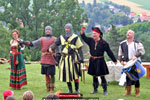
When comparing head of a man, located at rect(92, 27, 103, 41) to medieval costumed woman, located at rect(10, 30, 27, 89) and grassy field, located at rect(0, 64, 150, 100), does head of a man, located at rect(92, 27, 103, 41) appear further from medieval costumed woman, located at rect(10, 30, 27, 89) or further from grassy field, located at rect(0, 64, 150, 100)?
medieval costumed woman, located at rect(10, 30, 27, 89)

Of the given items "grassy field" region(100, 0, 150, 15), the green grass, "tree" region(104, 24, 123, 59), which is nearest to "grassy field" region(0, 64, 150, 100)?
"tree" region(104, 24, 123, 59)

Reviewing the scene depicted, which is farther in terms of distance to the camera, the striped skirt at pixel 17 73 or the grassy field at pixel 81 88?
the striped skirt at pixel 17 73

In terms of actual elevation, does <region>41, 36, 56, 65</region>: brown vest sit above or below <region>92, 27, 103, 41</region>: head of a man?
below

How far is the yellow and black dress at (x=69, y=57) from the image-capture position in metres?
8.58

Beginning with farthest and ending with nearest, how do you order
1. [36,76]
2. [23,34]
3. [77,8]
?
[77,8] → [23,34] → [36,76]

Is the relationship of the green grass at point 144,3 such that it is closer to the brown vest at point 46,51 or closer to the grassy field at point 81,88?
the grassy field at point 81,88

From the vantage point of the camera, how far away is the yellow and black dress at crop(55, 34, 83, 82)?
8.58 m

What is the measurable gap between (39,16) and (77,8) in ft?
18.6

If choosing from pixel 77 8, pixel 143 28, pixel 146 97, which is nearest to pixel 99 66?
pixel 146 97

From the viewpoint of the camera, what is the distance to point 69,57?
861 centimetres

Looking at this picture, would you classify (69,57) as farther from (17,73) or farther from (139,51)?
(17,73)

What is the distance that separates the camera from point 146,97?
8.59 meters

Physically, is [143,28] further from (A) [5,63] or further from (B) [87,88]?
(B) [87,88]

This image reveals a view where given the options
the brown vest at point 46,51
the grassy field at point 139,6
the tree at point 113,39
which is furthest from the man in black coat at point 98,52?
the grassy field at point 139,6
